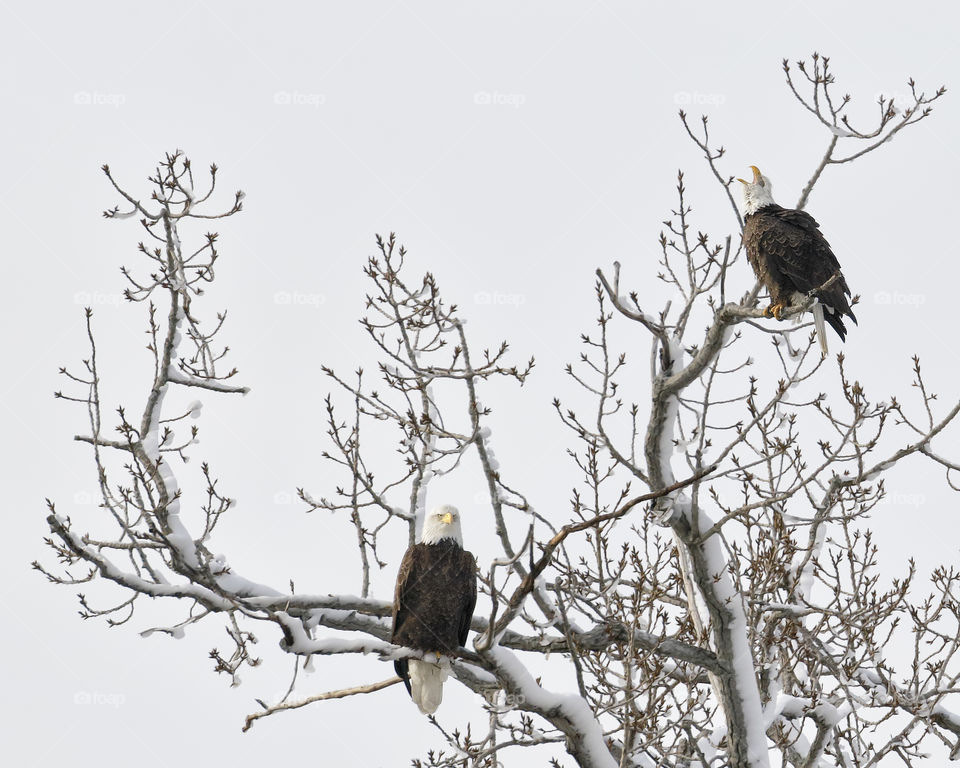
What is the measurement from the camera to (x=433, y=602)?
4.72m

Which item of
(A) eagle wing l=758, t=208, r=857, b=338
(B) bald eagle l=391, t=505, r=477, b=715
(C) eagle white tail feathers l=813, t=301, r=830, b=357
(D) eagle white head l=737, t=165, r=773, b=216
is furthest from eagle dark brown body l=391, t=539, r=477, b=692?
(D) eagle white head l=737, t=165, r=773, b=216

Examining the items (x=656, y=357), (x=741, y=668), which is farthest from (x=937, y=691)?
(x=656, y=357)

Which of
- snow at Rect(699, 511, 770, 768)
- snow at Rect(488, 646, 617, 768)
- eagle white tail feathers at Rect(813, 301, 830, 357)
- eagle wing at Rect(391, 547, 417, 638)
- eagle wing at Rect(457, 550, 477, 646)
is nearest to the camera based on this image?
snow at Rect(488, 646, 617, 768)

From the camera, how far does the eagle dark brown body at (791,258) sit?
19.9 feet

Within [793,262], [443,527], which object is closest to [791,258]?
[793,262]

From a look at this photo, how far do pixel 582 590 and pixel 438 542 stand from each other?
0.80 meters

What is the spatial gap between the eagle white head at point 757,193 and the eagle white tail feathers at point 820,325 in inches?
43.9

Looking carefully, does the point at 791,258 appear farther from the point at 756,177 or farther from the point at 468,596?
the point at 468,596

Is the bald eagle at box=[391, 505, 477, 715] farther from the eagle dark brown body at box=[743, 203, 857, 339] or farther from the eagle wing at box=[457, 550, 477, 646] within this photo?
the eagle dark brown body at box=[743, 203, 857, 339]

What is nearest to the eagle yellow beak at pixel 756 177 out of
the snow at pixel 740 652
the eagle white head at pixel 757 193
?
the eagle white head at pixel 757 193

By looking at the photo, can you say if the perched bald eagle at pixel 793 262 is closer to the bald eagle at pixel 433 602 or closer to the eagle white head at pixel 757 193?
the eagle white head at pixel 757 193

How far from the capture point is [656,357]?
5.15 meters

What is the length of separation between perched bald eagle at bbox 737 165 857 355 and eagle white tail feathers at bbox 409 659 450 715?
2.85 metres

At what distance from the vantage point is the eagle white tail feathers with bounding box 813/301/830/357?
5691 millimetres
